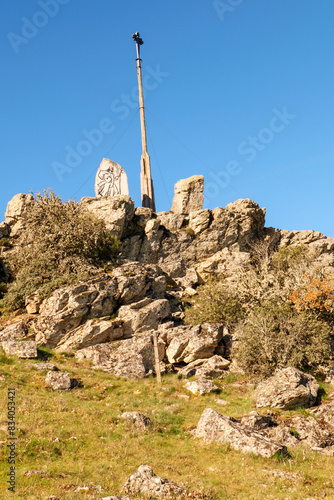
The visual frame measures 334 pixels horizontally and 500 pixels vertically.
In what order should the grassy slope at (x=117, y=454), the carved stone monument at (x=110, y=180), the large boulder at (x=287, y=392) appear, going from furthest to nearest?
the carved stone monument at (x=110, y=180) → the large boulder at (x=287, y=392) → the grassy slope at (x=117, y=454)

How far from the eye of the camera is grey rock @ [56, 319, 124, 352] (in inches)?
1086

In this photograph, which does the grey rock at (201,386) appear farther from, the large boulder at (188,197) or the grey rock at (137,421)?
the large boulder at (188,197)

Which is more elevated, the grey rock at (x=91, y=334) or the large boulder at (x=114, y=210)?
the large boulder at (x=114, y=210)

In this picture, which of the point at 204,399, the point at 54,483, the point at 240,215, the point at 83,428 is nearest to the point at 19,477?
the point at 54,483

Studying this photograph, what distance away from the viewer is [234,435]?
49.2 ft

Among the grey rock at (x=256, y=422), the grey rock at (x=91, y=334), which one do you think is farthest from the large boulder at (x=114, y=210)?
the grey rock at (x=256, y=422)

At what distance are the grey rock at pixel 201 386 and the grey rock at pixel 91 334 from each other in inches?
297

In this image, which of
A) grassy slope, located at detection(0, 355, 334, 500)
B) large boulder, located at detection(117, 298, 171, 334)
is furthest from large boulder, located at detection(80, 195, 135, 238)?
grassy slope, located at detection(0, 355, 334, 500)

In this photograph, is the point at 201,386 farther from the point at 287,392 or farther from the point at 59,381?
the point at 59,381

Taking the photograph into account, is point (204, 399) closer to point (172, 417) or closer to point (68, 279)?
point (172, 417)

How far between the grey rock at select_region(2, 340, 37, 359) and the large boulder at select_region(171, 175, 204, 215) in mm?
28148

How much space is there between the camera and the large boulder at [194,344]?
1062 inches

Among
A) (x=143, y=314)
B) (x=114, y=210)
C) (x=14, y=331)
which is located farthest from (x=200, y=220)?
(x=14, y=331)

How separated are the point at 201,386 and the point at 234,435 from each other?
26.1ft
